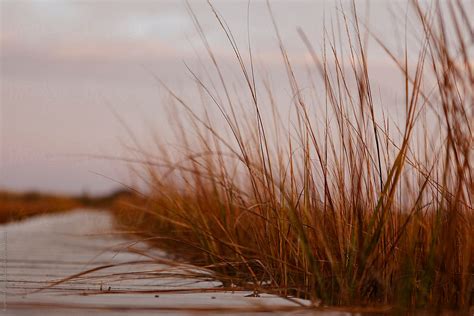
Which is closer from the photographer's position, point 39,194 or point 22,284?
point 22,284

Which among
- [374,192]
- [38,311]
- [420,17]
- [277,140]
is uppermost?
[420,17]

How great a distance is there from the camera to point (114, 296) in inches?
72.6

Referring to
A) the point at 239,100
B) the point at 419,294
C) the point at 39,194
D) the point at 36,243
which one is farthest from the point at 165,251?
the point at 39,194

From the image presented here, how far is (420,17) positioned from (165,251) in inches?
64.4

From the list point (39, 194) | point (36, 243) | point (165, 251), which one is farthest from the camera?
point (39, 194)

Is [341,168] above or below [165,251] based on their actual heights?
above

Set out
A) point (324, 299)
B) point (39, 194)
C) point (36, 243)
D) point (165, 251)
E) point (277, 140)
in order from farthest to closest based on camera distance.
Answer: point (39, 194) → point (36, 243) → point (165, 251) → point (277, 140) → point (324, 299)

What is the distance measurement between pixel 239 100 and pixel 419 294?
83 centimetres

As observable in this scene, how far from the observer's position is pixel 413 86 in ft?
5.91

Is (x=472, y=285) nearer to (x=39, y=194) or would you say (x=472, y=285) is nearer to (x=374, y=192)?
(x=374, y=192)

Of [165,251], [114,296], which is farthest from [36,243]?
[114,296]

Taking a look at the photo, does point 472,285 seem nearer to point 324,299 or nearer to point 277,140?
point 324,299

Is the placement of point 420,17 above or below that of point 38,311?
above

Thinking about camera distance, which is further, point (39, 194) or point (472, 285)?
point (39, 194)
